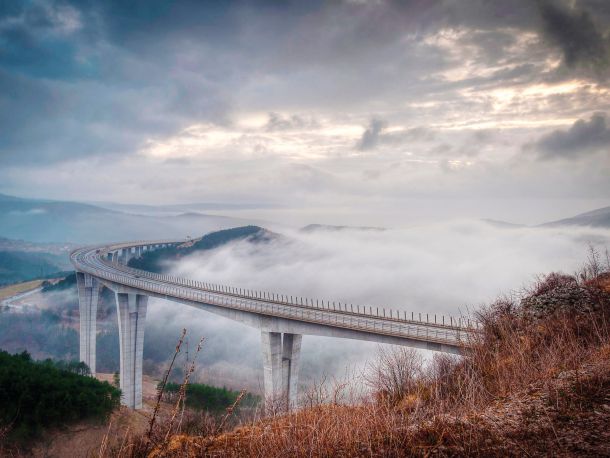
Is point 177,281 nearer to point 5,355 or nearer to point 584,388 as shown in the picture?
point 5,355

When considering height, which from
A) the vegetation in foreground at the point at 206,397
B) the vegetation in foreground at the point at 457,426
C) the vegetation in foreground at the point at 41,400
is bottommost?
the vegetation in foreground at the point at 206,397

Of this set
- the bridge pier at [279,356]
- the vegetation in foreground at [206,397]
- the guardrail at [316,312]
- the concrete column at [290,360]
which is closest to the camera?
the guardrail at [316,312]

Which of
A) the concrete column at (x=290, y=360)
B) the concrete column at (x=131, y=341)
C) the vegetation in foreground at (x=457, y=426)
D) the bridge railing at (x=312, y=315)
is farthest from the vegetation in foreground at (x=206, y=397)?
the vegetation in foreground at (x=457, y=426)

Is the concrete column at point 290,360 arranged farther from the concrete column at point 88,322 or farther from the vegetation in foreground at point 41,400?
the concrete column at point 88,322

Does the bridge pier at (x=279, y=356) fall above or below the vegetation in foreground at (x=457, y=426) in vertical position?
below

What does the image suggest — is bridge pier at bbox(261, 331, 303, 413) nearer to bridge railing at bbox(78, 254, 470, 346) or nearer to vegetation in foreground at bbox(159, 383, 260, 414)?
bridge railing at bbox(78, 254, 470, 346)

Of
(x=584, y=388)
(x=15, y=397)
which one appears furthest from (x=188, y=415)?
(x=15, y=397)

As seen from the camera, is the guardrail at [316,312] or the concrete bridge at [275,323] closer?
the guardrail at [316,312]

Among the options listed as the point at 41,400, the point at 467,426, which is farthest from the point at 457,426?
the point at 41,400
